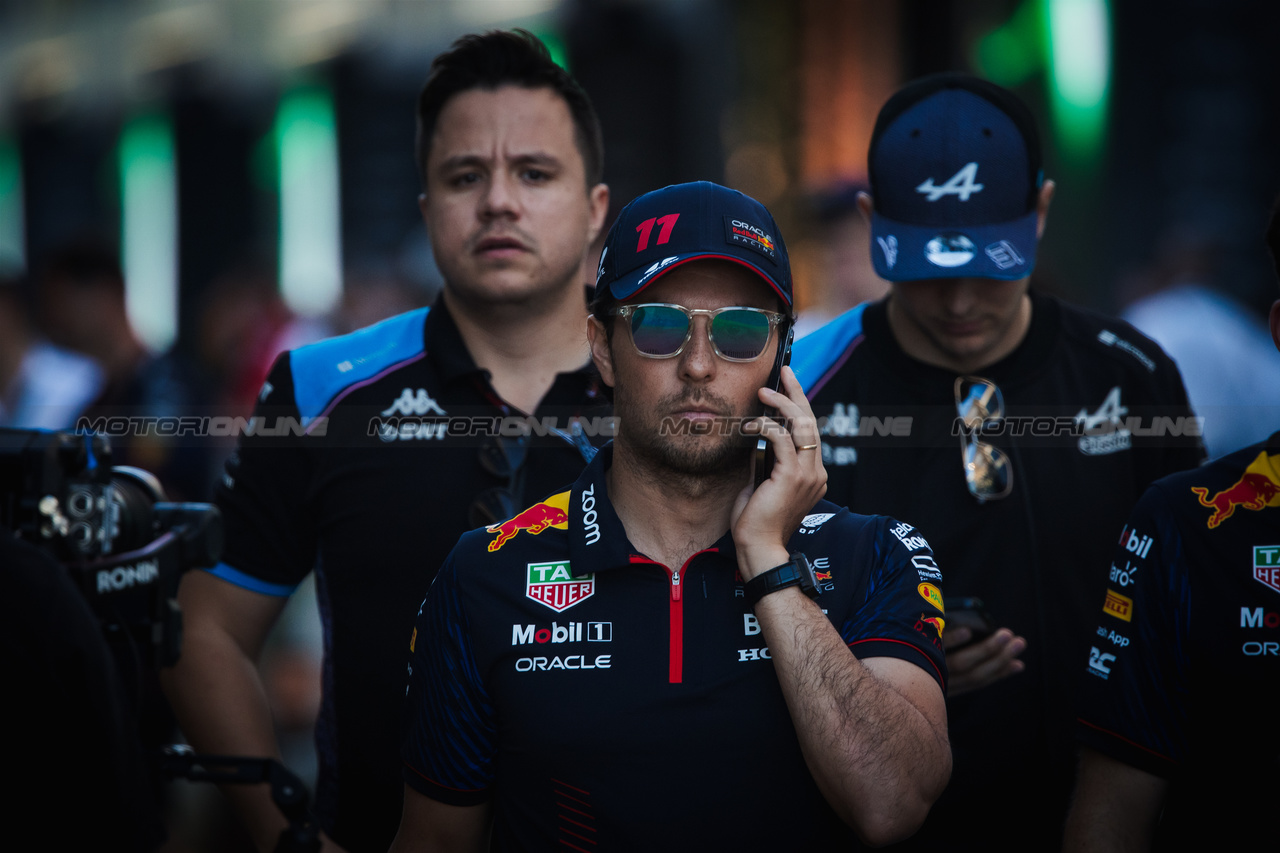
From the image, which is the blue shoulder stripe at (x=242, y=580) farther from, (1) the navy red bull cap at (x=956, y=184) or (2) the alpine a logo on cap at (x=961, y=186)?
(2) the alpine a logo on cap at (x=961, y=186)

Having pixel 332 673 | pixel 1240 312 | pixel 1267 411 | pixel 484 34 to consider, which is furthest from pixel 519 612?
pixel 1240 312

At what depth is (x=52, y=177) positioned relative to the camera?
24625 millimetres

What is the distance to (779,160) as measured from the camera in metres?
10.2

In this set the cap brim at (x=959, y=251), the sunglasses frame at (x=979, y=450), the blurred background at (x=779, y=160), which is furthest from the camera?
the blurred background at (x=779, y=160)

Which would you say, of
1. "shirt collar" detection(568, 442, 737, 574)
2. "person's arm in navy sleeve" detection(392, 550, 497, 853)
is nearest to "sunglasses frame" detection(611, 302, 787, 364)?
"shirt collar" detection(568, 442, 737, 574)

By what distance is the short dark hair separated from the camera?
3229mm

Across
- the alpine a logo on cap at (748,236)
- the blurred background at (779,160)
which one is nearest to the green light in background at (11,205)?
the blurred background at (779,160)

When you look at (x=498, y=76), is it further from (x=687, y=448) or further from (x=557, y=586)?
(x=557, y=586)

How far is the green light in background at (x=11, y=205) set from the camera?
25422mm

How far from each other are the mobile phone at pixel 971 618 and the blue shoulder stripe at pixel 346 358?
4.98 ft

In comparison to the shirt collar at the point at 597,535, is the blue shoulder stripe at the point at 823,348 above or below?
above

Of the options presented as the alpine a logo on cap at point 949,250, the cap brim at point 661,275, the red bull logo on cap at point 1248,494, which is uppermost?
the alpine a logo on cap at point 949,250

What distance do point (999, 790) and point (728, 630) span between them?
3.61 ft

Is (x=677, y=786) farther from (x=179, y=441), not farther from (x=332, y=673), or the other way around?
(x=179, y=441)
